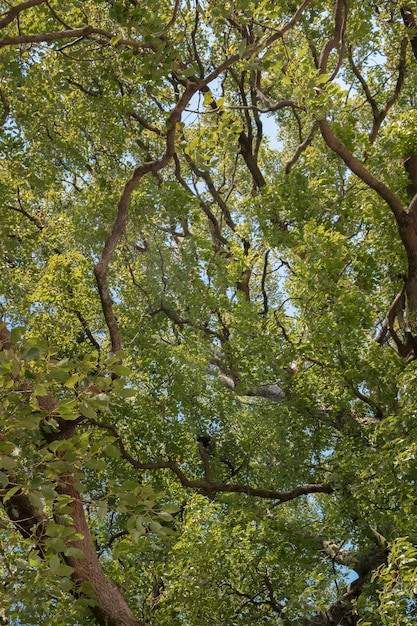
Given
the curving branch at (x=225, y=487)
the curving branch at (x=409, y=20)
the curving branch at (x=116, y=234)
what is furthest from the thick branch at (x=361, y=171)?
the curving branch at (x=225, y=487)

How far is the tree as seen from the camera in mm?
7180

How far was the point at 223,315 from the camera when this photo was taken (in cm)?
1159

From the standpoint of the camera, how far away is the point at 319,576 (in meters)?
7.66

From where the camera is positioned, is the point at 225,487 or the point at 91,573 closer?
the point at 91,573

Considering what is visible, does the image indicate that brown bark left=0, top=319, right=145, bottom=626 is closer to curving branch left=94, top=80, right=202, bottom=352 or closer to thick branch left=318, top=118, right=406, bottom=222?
curving branch left=94, top=80, right=202, bottom=352

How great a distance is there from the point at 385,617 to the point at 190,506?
9.87 feet

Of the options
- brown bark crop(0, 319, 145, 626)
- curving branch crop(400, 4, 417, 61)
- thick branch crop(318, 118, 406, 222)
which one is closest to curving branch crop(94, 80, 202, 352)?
brown bark crop(0, 319, 145, 626)

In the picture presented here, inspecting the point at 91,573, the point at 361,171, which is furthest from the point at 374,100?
the point at 91,573

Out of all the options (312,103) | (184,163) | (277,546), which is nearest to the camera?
(312,103)

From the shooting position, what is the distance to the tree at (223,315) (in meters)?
7.18

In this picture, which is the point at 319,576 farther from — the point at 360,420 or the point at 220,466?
the point at 220,466

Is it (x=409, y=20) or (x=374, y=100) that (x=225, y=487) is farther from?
(x=409, y=20)

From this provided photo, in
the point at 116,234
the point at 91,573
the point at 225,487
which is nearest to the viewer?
the point at 91,573

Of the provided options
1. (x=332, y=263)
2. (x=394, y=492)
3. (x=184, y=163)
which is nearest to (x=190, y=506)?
(x=394, y=492)
